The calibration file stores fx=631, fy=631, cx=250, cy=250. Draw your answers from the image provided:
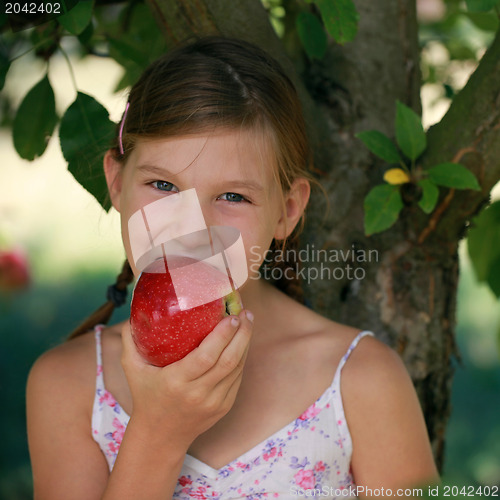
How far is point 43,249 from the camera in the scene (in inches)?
148

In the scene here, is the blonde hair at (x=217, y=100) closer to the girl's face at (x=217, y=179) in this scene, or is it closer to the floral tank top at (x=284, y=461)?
the girl's face at (x=217, y=179)

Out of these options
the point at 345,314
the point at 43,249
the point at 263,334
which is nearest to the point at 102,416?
the point at 263,334

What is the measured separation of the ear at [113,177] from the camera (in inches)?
50.4

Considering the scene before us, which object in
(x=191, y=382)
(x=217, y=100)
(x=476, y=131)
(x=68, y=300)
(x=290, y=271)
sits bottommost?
(x=68, y=300)

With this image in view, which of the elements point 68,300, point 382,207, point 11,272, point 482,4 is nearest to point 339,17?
point 482,4

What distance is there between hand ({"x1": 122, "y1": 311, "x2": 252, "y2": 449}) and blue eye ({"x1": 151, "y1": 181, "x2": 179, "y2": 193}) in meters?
0.26

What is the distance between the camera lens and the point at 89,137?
131 centimetres

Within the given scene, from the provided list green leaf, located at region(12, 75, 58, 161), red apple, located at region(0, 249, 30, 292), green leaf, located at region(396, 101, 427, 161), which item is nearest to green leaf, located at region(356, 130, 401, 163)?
green leaf, located at region(396, 101, 427, 161)

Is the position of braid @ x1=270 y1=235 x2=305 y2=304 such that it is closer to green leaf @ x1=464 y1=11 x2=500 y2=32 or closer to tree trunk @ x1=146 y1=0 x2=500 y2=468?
tree trunk @ x1=146 y1=0 x2=500 y2=468

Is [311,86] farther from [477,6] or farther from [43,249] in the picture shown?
[43,249]

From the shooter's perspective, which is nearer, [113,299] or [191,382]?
[191,382]

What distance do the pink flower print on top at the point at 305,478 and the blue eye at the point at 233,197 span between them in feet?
1.76

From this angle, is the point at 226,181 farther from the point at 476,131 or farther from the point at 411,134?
the point at 476,131

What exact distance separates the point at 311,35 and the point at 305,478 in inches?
36.7
